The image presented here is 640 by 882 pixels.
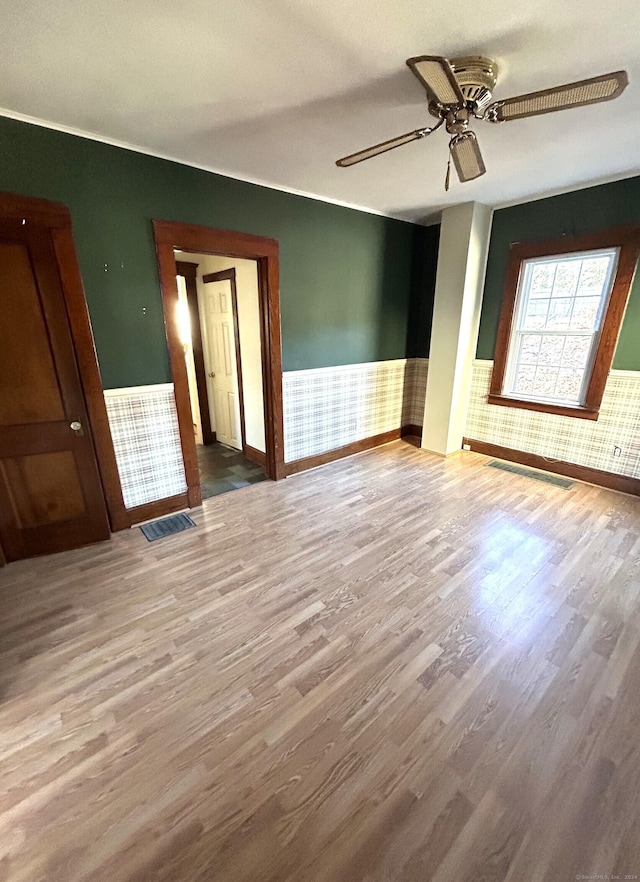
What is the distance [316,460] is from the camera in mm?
4023

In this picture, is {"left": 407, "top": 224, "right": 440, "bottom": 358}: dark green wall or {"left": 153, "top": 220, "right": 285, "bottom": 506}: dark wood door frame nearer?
{"left": 153, "top": 220, "right": 285, "bottom": 506}: dark wood door frame

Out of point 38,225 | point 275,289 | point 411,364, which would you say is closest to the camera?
point 38,225

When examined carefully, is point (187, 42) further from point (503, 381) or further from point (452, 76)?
point (503, 381)

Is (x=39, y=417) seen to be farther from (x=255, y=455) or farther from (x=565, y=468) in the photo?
(x=565, y=468)

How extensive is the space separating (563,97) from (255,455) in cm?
358

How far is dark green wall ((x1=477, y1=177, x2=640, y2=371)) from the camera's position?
3.02 meters

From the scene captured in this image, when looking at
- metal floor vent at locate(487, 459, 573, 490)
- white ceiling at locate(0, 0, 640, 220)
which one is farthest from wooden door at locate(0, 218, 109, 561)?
metal floor vent at locate(487, 459, 573, 490)

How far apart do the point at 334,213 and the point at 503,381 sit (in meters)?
2.50

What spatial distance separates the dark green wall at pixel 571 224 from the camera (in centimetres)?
302

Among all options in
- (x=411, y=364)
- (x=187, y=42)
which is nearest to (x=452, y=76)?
(x=187, y=42)

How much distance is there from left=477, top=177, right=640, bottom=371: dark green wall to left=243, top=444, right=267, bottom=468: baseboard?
285 centimetres

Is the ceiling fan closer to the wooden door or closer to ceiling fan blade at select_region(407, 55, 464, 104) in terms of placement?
ceiling fan blade at select_region(407, 55, 464, 104)

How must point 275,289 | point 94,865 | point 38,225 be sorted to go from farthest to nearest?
point 275,289 → point 38,225 → point 94,865

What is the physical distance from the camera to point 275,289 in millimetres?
3225
